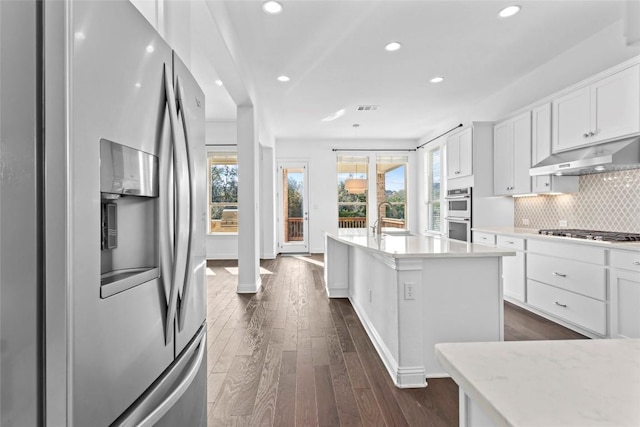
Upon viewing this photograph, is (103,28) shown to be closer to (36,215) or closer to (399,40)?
(36,215)

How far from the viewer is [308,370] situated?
241 cm

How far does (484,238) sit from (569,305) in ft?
4.55

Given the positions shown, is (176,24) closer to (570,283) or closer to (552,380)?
(552,380)

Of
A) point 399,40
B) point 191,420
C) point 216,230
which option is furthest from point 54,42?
point 216,230

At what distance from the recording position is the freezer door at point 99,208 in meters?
0.64

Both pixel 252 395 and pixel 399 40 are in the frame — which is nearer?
pixel 252 395

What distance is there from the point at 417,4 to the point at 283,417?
330 centimetres

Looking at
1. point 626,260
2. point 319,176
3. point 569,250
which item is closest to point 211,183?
point 319,176

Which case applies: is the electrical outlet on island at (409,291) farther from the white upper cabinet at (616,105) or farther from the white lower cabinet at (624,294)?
the white upper cabinet at (616,105)

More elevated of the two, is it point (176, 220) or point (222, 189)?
point (222, 189)

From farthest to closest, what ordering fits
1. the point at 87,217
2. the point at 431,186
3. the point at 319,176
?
the point at 319,176 → the point at 431,186 → the point at 87,217

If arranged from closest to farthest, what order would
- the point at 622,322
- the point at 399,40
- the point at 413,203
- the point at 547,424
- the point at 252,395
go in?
1. the point at 547,424
2. the point at 252,395
3. the point at 622,322
4. the point at 399,40
5. the point at 413,203

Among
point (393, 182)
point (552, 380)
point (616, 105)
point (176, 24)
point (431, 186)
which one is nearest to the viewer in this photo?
point (552, 380)

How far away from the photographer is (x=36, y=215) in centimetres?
60
